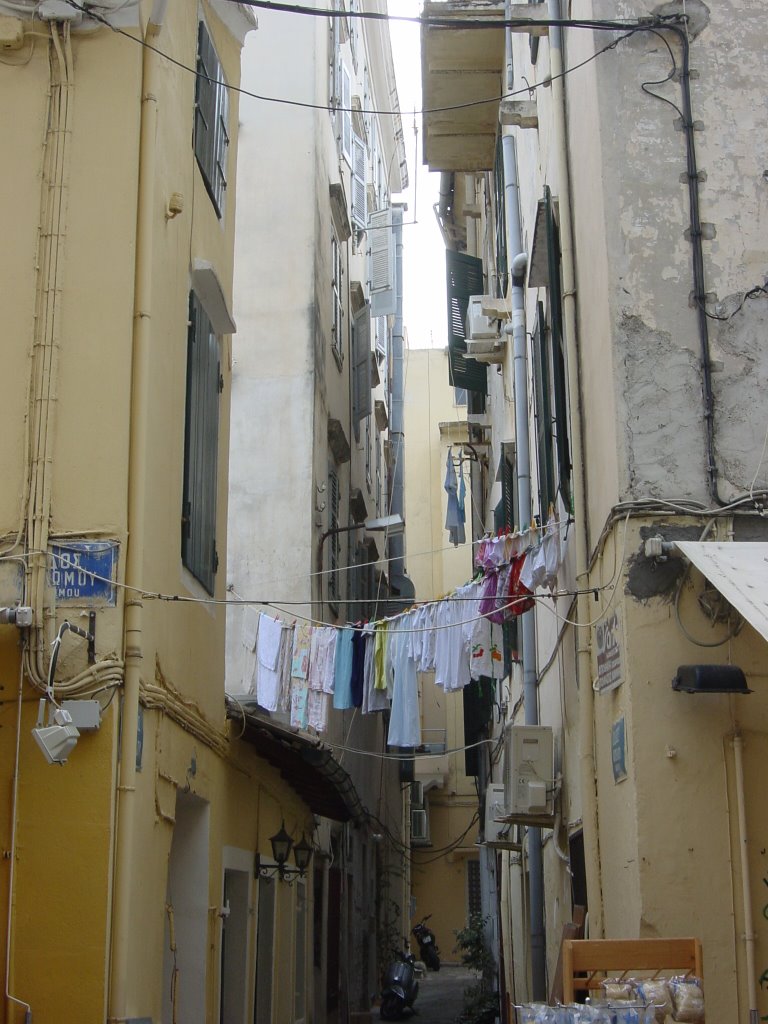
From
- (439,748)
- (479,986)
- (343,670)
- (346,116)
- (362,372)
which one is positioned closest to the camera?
(343,670)

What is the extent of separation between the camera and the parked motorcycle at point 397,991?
20.5 meters

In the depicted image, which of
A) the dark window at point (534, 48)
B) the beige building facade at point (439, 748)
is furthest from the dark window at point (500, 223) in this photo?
the beige building facade at point (439, 748)

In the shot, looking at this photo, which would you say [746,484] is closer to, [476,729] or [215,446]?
[215,446]

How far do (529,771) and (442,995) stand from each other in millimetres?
14560

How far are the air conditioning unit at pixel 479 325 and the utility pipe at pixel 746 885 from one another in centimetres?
1011

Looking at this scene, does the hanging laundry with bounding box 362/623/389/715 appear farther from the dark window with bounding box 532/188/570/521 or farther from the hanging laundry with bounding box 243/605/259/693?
the dark window with bounding box 532/188/570/521

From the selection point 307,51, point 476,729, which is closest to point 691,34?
point 307,51

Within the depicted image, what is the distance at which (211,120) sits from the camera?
11203 mm

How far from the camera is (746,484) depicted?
8.08 m

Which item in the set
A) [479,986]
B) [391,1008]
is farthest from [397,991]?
[479,986]

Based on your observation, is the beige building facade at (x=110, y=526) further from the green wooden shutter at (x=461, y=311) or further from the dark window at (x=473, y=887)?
the dark window at (x=473, y=887)

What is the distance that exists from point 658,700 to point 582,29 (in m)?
4.93

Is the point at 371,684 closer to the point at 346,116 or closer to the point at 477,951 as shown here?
the point at 477,951

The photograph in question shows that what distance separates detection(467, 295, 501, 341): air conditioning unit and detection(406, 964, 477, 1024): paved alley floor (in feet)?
35.1
